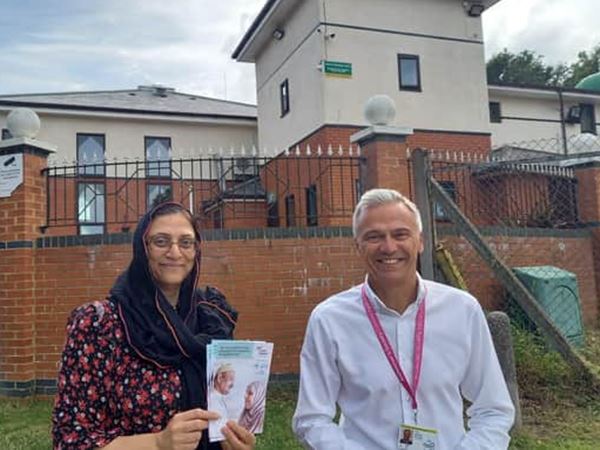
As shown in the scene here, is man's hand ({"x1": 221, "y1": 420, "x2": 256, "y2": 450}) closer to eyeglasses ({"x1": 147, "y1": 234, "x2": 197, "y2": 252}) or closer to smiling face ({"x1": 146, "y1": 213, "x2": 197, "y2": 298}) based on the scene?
smiling face ({"x1": 146, "y1": 213, "x2": 197, "y2": 298})

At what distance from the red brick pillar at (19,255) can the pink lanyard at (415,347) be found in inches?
197

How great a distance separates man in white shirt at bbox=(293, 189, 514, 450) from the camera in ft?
6.26

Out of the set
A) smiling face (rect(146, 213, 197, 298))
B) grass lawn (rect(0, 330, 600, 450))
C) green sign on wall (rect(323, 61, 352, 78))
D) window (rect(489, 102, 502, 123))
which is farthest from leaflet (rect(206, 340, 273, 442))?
window (rect(489, 102, 502, 123))

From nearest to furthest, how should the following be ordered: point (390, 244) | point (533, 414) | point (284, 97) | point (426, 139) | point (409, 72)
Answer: point (390, 244), point (533, 414), point (426, 139), point (409, 72), point (284, 97)

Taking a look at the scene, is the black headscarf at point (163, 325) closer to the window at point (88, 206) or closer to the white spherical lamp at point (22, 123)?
the window at point (88, 206)

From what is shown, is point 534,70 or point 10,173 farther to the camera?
point 534,70

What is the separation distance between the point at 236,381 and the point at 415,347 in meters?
0.63

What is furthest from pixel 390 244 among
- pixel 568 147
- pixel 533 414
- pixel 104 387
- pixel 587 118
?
pixel 587 118

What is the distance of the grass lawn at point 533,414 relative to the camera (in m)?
4.09

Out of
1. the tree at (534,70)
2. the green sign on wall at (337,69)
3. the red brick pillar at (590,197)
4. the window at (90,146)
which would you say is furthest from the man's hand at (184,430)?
the tree at (534,70)

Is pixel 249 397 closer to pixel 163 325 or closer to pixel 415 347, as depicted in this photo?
pixel 163 325

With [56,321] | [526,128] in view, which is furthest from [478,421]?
[526,128]

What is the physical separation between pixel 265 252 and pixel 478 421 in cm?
417

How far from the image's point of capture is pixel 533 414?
452cm
